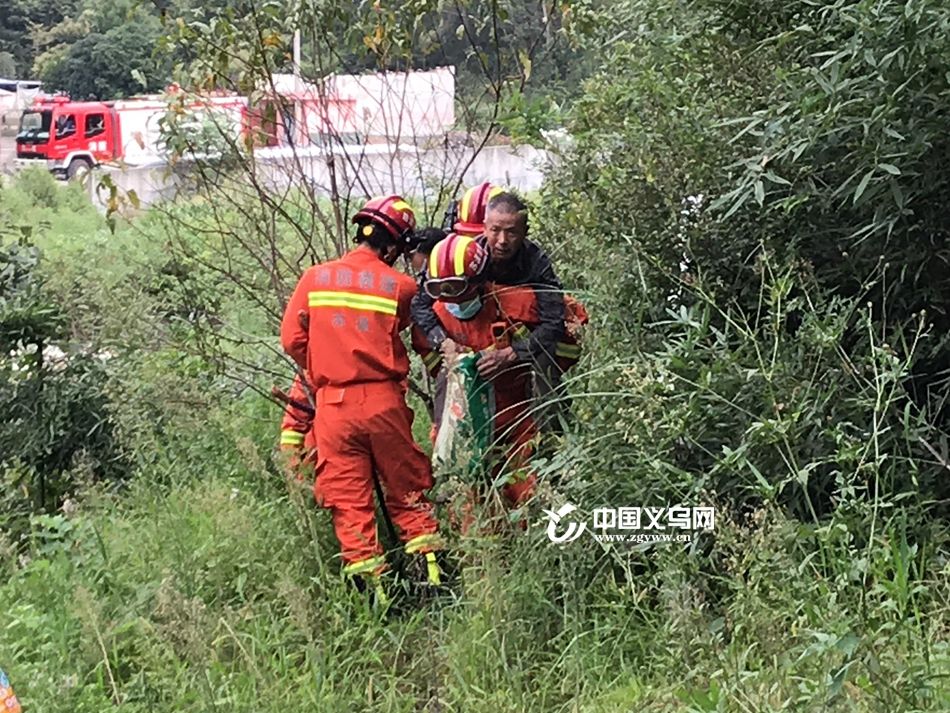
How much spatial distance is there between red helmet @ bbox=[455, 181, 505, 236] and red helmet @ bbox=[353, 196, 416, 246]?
259mm

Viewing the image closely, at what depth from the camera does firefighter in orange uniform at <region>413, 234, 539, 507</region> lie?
13.0 feet

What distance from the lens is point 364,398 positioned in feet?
13.2

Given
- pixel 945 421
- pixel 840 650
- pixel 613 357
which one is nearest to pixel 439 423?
pixel 613 357

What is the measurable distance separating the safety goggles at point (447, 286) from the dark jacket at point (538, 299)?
0.07m

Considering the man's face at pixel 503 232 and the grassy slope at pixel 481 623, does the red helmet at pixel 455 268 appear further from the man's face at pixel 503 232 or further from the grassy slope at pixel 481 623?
the grassy slope at pixel 481 623

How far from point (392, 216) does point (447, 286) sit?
41 centimetres

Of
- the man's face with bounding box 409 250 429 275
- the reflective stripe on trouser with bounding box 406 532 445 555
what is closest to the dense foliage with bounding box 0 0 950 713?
the reflective stripe on trouser with bounding box 406 532 445 555

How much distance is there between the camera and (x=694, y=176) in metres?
4.14

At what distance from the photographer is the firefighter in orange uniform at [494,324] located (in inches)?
157

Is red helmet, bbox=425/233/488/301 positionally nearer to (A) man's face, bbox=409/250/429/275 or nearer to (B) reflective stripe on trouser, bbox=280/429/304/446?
(A) man's face, bbox=409/250/429/275

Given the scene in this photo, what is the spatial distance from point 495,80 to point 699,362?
238 cm

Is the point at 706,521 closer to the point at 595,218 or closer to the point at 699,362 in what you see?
the point at 699,362

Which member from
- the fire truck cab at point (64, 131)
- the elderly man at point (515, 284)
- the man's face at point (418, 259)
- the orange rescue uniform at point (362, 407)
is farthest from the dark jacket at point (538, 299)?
the fire truck cab at point (64, 131)

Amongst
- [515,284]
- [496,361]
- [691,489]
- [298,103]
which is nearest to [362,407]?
[496,361]
